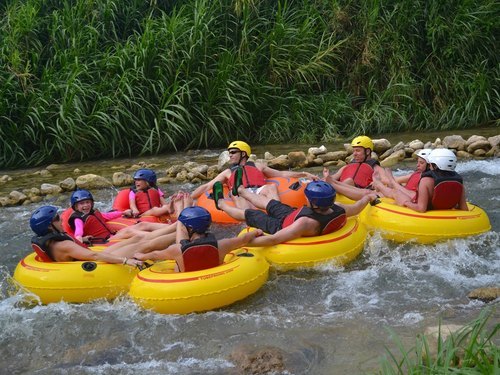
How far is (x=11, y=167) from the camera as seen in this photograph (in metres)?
11.7

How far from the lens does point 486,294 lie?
5.08 m

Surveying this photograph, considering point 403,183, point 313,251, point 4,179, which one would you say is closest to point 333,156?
point 403,183

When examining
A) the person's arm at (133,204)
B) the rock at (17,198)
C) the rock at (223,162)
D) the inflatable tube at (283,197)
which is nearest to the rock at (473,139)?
the rock at (223,162)

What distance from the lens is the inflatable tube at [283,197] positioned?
7.51 m

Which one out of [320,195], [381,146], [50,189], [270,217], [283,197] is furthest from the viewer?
[381,146]

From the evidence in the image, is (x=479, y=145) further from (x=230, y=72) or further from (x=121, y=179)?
(x=121, y=179)

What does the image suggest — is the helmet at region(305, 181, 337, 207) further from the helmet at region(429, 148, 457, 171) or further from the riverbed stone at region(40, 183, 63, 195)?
the riverbed stone at region(40, 183, 63, 195)

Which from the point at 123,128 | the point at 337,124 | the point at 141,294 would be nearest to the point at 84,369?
the point at 141,294

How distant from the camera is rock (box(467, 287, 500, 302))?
504 cm

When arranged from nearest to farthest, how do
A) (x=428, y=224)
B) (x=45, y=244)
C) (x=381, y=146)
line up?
(x=45, y=244), (x=428, y=224), (x=381, y=146)

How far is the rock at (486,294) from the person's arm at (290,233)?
154 centimetres

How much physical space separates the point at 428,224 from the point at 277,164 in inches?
174

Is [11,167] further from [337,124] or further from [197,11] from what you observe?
[337,124]

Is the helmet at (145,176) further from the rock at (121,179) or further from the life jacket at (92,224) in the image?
the rock at (121,179)
